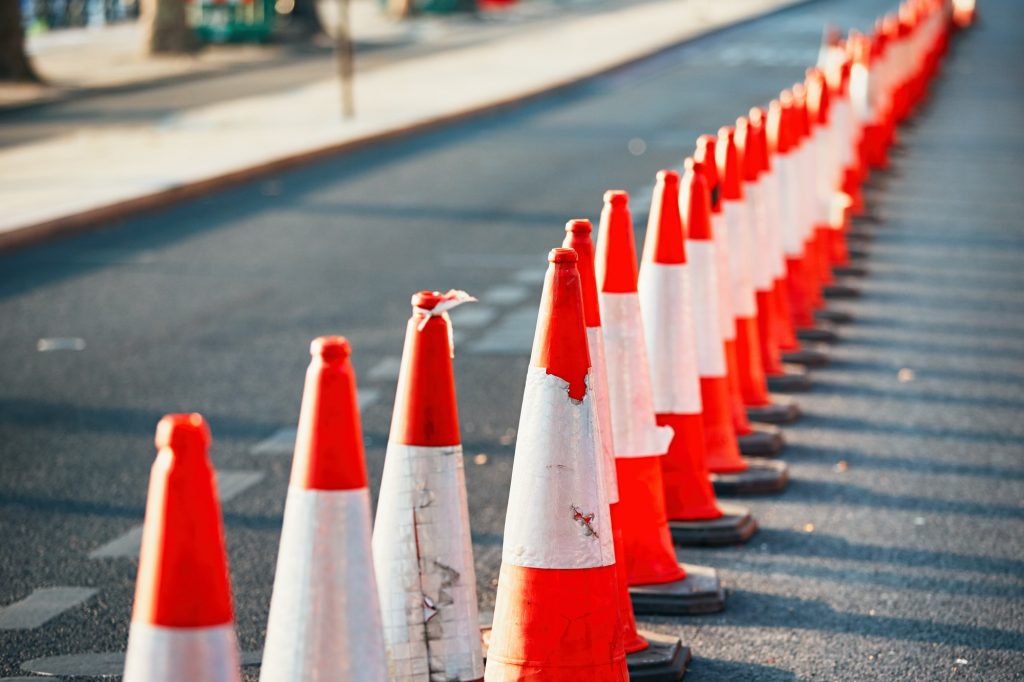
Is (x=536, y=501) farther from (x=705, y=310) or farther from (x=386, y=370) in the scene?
(x=386, y=370)

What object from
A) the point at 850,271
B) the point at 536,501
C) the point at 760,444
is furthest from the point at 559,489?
the point at 850,271

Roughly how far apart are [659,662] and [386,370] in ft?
13.4

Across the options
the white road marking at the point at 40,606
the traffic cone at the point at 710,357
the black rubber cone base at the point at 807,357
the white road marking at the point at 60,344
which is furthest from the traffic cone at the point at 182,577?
the white road marking at the point at 60,344

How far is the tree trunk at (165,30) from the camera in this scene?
112 feet

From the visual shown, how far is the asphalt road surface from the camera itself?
4.82m

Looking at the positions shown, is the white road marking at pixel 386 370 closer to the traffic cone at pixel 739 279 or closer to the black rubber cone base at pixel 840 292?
the traffic cone at pixel 739 279

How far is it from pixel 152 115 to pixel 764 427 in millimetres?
16933

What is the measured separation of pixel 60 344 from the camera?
29.0 feet

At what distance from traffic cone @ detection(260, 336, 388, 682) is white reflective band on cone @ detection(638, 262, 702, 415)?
2357 millimetres

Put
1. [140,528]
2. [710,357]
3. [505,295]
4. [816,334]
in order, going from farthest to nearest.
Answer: [505,295] < [816,334] < [710,357] < [140,528]

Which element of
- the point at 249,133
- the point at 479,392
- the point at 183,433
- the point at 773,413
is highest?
the point at 183,433

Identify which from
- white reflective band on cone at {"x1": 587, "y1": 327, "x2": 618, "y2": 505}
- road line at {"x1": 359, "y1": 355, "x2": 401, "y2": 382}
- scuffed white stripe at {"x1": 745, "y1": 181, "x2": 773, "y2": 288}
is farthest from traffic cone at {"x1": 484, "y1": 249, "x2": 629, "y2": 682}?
road line at {"x1": 359, "y1": 355, "x2": 401, "y2": 382}

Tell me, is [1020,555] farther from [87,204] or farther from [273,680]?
[87,204]

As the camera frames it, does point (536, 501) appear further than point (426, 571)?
Yes
